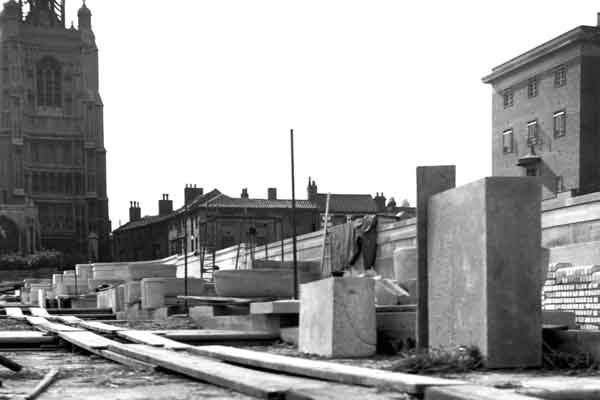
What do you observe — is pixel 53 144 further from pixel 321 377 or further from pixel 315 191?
pixel 321 377

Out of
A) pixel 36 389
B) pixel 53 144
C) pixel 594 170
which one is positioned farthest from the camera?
pixel 53 144

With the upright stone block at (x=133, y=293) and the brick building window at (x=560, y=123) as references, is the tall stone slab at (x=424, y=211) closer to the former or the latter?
the upright stone block at (x=133, y=293)

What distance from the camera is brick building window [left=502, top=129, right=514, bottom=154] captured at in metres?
60.1

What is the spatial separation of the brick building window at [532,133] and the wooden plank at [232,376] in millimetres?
47203

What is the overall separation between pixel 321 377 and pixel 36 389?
2.35 meters

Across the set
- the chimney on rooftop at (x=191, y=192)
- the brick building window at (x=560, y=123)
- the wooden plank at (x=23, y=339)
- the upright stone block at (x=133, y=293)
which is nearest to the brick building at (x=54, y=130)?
the chimney on rooftop at (x=191, y=192)

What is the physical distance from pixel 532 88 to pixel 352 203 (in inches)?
2869

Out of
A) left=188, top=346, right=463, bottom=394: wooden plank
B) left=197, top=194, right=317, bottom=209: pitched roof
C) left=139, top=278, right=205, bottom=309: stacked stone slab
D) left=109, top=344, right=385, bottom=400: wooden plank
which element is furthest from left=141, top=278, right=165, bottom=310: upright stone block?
left=197, top=194, right=317, bottom=209: pitched roof

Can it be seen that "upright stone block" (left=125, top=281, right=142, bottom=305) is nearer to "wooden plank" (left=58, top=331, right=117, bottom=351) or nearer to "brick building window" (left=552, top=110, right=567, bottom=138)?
"wooden plank" (left=58, top=331, right=117, bottom=351)

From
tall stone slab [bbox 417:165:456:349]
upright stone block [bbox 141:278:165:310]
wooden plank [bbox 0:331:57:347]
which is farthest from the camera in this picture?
upright stone block [bbox 141:278:165:310]

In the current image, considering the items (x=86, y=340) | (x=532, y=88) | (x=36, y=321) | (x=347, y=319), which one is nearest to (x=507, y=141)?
(x=532, y=88)

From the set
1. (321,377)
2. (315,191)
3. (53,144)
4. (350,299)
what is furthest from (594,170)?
(53,144)

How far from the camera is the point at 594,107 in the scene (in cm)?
5425

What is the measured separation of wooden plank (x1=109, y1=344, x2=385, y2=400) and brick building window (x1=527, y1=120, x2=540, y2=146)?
155ft
